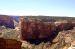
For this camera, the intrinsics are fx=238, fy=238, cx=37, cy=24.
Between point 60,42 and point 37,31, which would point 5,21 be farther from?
point 60,42

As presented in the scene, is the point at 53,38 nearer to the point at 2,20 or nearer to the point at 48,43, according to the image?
→ the point at 48,43

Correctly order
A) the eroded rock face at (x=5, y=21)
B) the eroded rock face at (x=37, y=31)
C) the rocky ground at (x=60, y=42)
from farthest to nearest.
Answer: the eroded rock face at (x=5, y=21) < the eroded rock face at (x=37, y=31) < the rocky ground at (x=60, y=42)

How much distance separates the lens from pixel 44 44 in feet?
183

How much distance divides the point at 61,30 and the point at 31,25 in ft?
28.1

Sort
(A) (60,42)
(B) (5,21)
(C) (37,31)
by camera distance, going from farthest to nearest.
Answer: (B) (5,21)
(C) (37,31)
(A) (60,42)

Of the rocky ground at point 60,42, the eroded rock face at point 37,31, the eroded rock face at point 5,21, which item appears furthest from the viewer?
the eroded rock face at point 5,21

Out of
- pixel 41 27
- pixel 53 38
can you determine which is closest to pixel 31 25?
pixel 41 27

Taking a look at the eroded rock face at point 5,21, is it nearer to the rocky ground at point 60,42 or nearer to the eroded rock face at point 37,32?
the eroded rock face at point 37,32

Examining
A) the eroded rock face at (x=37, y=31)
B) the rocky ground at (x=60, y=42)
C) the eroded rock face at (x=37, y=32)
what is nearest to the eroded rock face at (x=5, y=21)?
the eroded rock face at (x=37, y=31)

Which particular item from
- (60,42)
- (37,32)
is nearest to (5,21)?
(37,32)

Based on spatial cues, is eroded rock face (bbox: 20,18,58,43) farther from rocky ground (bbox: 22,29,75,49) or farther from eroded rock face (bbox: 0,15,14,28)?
eroded rock face (bbox: 0,15,14,28)

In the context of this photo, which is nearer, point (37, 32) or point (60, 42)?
point (60, 42)

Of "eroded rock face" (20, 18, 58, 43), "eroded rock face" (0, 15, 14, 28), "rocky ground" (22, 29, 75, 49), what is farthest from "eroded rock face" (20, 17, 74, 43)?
"eroded rock face" (0, 15, 14, 28)

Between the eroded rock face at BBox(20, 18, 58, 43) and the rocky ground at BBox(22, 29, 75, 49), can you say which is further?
the eroded rock face at BBox(20, 18, 58, 43)
